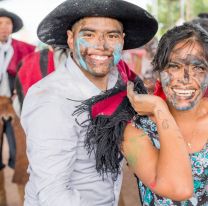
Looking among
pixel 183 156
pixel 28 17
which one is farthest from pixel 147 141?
pixel 28 17

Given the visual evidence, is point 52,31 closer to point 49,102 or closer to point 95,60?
point 95,60

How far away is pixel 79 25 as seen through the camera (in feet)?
6.78

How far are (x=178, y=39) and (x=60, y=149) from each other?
67cm

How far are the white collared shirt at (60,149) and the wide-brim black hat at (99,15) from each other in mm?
294

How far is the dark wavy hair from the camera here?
186cm

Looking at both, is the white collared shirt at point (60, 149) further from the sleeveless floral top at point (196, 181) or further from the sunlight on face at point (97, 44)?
the sleeveless floral top at point (196, 181)

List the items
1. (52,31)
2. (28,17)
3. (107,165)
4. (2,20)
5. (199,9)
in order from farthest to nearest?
(199,9), (28,17), (2,20), (52,31), (107,165)

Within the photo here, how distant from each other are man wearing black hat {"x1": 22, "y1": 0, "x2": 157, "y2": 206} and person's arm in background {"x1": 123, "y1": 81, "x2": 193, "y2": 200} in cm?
16

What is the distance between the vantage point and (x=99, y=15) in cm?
199

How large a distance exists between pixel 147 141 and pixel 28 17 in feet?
50.9

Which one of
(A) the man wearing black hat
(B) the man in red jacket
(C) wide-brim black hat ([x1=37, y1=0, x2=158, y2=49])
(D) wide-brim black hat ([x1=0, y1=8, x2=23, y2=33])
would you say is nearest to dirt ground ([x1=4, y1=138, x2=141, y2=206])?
(B) the man in red jacket

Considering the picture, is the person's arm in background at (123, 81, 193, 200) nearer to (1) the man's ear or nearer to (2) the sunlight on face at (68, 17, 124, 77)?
(2) the sunlight on face at (68, 17, 124, 77)

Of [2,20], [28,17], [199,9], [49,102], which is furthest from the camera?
[199,9]

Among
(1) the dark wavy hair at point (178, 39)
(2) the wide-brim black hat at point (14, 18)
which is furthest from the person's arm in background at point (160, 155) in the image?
(2) the wide-brim black hat at point (14, 18)
